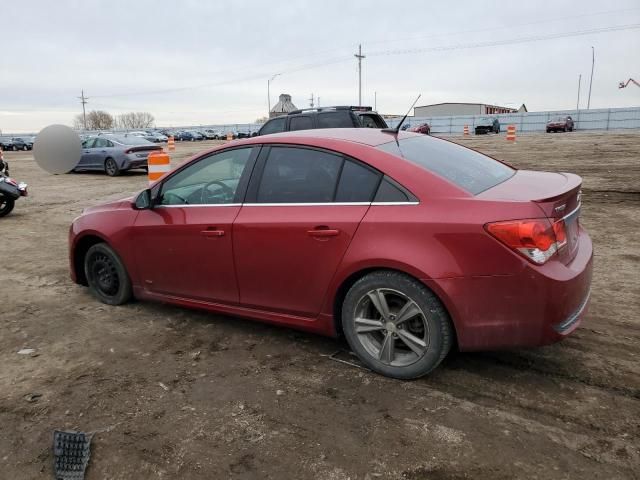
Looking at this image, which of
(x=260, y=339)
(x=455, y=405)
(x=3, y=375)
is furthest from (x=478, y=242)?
(x=3, y=375)

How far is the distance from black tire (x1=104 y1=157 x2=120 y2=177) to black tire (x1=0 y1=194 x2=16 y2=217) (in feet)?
23.8

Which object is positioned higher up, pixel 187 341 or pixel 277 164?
pixel 277 164

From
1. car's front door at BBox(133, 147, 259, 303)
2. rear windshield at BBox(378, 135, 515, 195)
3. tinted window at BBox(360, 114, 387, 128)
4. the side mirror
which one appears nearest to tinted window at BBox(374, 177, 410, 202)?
rear windshield at BBox(378, 135, 515, 195)

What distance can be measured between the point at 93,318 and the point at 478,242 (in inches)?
133

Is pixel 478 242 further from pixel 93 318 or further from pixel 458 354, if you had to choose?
pixel 93 318

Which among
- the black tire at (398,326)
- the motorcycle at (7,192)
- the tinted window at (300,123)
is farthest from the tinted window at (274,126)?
the black tire at (398,326)

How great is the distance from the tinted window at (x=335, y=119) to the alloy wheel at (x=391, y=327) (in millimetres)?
8062

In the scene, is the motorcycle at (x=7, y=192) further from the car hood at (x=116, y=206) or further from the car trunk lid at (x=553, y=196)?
the car trunk lid at (x=553, y=196)

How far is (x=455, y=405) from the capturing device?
3.02 m

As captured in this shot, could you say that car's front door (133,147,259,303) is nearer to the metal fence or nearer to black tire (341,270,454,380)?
black tire (341,270,454,380)

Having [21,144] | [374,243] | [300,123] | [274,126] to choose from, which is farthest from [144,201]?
[21,144]

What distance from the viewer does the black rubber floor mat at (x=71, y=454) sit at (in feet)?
8.36

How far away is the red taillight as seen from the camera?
285 centimetres

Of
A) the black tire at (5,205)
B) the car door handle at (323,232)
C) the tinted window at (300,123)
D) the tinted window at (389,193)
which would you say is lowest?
the black tire at (5,205)
